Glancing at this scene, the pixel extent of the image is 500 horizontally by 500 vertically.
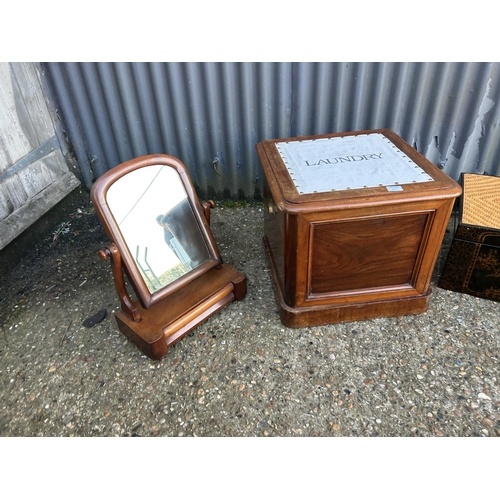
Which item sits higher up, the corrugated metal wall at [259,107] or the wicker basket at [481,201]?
the corrugated metal wall at [259,107]

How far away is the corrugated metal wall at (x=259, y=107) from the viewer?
2.37 metres

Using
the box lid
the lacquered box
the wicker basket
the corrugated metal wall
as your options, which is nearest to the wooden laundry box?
the wicker basket

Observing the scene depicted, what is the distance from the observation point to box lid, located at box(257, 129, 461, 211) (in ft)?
4.98

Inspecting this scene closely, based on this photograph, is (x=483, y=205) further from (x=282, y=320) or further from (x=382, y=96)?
(x=282, y=320)

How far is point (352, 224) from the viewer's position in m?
1.58

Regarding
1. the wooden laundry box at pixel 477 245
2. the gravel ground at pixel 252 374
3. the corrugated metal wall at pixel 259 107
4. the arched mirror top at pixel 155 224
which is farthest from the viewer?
the corrugated metal wall at pixel 259 107

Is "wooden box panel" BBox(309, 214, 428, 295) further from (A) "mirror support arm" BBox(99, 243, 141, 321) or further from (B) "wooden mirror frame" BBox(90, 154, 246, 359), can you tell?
(A) "mirror support arm" BBox(99, 243, 141, 321)

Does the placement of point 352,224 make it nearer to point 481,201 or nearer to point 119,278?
point 481,201

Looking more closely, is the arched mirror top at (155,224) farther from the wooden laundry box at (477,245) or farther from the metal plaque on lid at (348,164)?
the wooden laundry box at (477,245)

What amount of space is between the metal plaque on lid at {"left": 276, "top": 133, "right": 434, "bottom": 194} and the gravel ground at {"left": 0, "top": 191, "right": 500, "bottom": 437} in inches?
27.8

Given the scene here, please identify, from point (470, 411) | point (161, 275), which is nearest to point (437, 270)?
point (470, 411)

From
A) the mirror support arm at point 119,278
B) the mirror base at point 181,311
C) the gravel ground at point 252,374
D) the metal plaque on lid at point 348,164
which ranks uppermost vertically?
the metal plaque on lid at point 348,164

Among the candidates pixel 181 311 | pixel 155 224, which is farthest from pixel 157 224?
pixel 181 311

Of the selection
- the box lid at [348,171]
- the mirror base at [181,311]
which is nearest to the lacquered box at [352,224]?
the box lid at [348,171]
